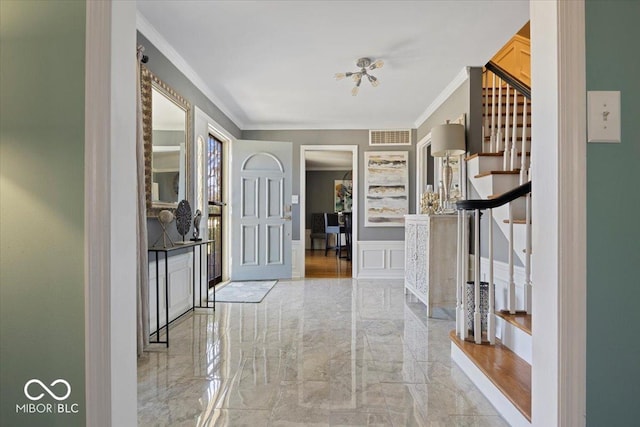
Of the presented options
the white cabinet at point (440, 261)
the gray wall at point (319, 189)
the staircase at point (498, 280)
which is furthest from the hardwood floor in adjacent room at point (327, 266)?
the staircase at point (498, 280)

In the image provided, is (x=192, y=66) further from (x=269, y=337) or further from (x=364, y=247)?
(x=364, y=247)

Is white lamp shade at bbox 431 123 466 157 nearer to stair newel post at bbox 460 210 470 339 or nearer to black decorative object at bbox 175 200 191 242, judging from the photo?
stair newel post at bbox 460 210 470 339

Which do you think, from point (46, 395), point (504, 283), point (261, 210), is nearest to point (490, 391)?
point (504, 283)

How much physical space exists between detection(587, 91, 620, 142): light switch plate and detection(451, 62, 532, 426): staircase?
49.8 inches

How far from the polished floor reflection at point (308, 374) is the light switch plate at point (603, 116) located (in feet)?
4.82

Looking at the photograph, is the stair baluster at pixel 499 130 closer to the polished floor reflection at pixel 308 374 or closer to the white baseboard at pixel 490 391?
the polished floor reflection at pixel 308 374

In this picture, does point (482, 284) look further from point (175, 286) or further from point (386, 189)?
point (386, 189)

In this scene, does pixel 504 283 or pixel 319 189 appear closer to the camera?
pixel 504 283

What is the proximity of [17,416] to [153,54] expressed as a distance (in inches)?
110

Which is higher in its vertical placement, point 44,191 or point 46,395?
point 44,191

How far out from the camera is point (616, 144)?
2.57ft

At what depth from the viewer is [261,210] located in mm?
5191

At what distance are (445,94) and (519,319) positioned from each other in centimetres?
292

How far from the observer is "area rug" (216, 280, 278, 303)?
4086 millimetres
